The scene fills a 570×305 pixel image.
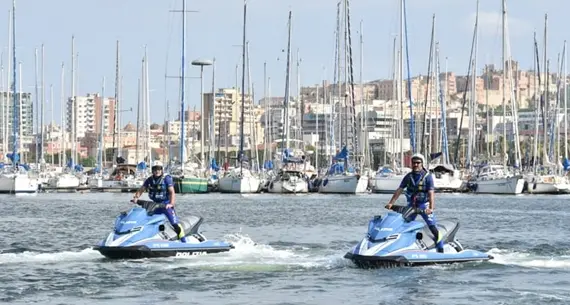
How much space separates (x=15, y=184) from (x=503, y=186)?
35.0m

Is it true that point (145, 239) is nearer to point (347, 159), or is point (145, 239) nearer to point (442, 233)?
point (442, 233)

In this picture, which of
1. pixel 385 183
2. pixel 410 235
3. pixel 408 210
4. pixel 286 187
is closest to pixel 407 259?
pixel 410 235

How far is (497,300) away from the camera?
23.5m

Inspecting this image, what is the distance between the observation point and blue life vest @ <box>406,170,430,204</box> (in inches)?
1065

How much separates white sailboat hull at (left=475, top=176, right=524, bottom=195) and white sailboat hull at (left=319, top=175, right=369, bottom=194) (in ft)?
28.2

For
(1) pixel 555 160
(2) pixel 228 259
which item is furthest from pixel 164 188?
(1) pixel 555 160

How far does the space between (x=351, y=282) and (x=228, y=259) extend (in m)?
4.84

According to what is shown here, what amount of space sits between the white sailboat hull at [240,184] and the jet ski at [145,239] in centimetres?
6429

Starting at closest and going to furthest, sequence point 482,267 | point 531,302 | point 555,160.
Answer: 1. point 531,302
2. point 482,267
3. point 555,160

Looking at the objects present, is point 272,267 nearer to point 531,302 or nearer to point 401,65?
point 531,302

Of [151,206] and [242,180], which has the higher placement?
[151,206]

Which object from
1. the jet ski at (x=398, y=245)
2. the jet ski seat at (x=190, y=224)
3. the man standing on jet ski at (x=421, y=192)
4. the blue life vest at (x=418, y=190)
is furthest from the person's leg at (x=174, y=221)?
the blue life vest at (x=418, y=190)

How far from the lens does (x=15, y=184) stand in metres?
90.4

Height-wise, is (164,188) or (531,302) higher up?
(164,188)
